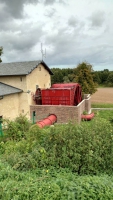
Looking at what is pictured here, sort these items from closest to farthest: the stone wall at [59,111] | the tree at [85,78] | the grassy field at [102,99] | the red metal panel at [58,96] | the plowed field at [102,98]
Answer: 1. the stone wall at [59,111]
2. the red metal panel at [58,96]
3. the tree at [85,78]
4. the grassy field at [102,99]
5. the plowed field at [102,98]

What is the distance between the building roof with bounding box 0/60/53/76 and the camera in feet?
49.2

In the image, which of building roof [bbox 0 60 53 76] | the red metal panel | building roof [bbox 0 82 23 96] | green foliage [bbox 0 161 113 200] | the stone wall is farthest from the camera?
the red metal panel

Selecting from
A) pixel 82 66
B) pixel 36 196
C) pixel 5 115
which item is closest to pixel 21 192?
pixel 36 196

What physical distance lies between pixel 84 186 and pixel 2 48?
86.7 feet

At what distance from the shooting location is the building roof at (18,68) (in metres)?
15.0

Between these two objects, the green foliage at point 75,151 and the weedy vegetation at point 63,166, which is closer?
the weedy vegetation at point 63,166

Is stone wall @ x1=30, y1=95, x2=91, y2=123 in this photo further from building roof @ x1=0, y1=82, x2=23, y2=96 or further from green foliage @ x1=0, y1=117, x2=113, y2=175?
green foliage @ x1=0, y1=117, x2=113, y2=175

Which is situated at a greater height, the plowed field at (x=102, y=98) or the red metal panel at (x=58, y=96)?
the red metal panel at (x=58, y=96)

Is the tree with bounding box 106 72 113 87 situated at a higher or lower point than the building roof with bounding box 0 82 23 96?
higher

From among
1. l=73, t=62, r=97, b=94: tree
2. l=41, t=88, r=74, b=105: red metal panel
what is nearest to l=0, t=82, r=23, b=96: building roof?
l=41, t=88, r=74, b=105: red metal panel

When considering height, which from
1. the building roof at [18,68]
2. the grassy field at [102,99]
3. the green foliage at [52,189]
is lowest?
the grassy field at [102,99]

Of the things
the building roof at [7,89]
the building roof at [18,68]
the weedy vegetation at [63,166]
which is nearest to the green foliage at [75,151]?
the weedy vegetation at [63,166]

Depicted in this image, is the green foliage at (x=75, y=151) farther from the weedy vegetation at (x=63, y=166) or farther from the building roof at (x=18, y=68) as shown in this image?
the building roof at (x=18, y=68)

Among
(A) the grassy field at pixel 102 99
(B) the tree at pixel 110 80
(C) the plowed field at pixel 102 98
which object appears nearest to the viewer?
(A) the grassy field at pixel 102 99
